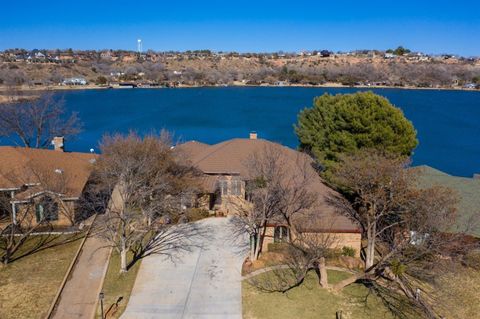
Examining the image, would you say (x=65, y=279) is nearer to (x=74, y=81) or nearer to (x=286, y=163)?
(x=286, y=163)

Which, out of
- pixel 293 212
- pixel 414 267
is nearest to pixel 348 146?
pixel 293 212

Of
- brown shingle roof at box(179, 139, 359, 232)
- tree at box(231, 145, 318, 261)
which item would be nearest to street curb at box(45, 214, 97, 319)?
tree at box(231, 145, 318, 261)

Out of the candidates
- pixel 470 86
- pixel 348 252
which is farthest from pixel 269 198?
pixel 470 86

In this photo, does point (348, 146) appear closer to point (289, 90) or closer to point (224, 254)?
point (224, 254)

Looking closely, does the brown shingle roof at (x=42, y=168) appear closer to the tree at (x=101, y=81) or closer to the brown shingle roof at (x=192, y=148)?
the brown shingle roof at (x=192, y=148)

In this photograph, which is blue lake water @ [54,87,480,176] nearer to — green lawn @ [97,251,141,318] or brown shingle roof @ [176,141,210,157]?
brown shingle roof @ [176,141,210,157]

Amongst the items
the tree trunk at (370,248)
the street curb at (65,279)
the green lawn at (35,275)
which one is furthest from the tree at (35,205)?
the tree trunk at (370,248)

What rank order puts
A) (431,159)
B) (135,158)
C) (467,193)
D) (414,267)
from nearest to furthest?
1. (414,267)
2. (135,158)
3. (467,193)
4. (431,159)
